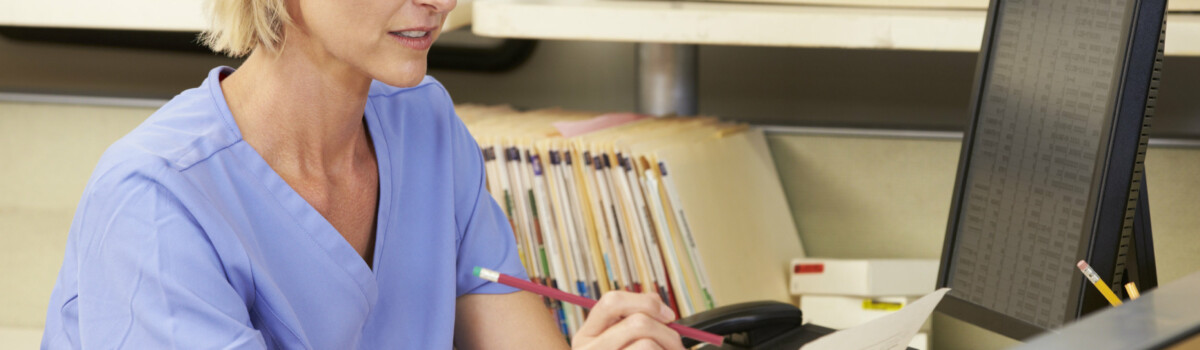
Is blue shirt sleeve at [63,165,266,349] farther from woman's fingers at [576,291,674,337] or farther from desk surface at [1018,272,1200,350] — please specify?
desk surface at [1018,272,1200,350]

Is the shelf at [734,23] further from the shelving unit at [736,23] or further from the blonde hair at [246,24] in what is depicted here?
the blonde hair at [246,24]

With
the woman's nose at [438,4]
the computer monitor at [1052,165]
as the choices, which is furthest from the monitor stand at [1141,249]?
the woman's nose at [438,4]

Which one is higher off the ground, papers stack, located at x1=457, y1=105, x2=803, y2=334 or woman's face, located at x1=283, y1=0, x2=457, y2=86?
woman's face, located at x1=283, y1=0, x2=457, y2=86

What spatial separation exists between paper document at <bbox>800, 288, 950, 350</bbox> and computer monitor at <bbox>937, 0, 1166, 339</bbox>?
27 cm

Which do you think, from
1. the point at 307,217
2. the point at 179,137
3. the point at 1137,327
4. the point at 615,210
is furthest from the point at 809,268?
the point at 1137,327

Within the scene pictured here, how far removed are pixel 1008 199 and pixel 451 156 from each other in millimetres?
542

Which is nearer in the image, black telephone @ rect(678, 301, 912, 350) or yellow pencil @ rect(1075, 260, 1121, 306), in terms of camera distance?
yellow pencil @ rect(1075, 260, 1121, 306)

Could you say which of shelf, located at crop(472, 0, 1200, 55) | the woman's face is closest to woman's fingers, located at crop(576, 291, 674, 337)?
the woman's face

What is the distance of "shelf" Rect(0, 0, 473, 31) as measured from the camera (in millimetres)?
1443

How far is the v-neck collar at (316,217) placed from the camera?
950mm

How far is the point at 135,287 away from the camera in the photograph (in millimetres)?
825

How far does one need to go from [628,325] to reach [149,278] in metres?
0.39

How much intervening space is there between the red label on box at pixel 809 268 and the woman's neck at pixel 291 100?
77 cm

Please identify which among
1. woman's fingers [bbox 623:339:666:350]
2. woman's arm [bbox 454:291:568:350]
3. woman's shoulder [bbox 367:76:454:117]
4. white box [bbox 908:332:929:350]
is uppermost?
woman's shoulder [bbox 367:76:454:117]
